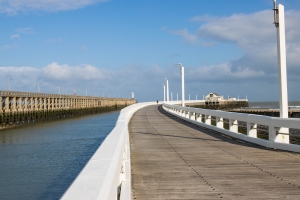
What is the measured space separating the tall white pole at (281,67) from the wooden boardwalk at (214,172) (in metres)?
0.89

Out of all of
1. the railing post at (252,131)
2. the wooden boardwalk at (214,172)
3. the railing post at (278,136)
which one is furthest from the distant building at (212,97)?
the wooden boardwalk at (214,172)

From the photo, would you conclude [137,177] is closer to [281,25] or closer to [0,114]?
[281,25]

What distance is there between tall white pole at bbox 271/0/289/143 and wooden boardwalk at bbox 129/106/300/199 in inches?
35.0

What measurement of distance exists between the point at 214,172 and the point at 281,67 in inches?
217

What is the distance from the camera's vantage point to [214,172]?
28.4 ft

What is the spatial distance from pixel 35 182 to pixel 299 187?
38.7ft

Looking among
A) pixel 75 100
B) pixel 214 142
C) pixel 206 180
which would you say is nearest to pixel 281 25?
pixel 214 142

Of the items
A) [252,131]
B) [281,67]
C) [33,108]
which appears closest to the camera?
[281,67]

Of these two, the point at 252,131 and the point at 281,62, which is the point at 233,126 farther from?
the point at 281,62

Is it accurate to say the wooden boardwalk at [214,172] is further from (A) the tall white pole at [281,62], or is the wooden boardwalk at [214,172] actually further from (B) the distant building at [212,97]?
(B) the distant building at [212,97]

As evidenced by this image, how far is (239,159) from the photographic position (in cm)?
1042

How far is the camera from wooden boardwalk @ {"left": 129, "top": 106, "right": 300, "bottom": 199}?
678 cm

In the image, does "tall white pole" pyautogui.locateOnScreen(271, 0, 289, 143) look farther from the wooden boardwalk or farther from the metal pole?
the wooden boardwalk

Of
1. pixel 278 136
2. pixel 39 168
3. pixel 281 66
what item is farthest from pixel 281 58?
pixel 39 168
